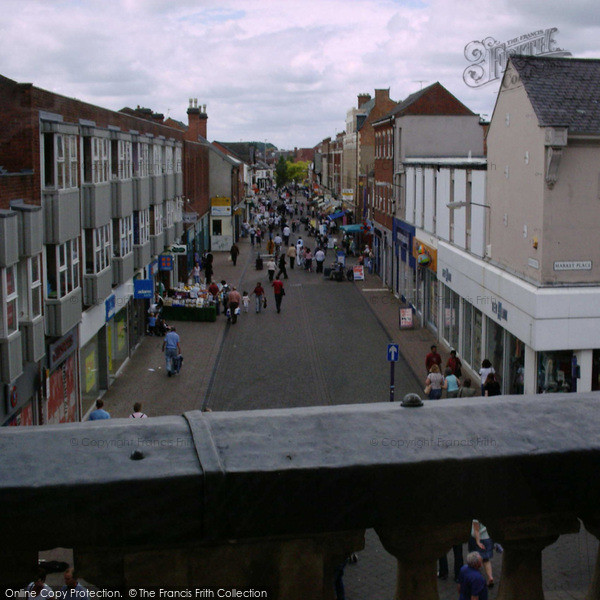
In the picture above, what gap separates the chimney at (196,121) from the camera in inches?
2926

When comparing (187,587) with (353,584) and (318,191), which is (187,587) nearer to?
(353,584)

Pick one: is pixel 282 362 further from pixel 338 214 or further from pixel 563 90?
pixel 338 214

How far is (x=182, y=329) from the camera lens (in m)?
34.3

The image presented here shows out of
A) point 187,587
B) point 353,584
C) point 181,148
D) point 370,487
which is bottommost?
point 353,584

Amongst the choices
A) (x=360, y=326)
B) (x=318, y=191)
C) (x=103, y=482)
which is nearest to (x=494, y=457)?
(x=103, y=482)

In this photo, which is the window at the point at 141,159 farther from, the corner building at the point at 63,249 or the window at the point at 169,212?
the window at the point at 169,212

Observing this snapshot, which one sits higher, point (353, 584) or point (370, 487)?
point (370, 487)

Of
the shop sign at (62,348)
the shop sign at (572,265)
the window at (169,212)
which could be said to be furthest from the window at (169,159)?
the shop sign at (572,265)

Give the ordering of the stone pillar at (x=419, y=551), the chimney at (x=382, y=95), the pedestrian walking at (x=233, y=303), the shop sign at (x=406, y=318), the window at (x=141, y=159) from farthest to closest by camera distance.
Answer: the chimney at (x=382, y=95) < the pedestrian walking at (x=233, y=303) < the shop sign at (x=406, y=318) < the window at (x=141, y=159) < the stone pillar at (x=419, y=551)

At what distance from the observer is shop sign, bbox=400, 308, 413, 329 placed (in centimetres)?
3247

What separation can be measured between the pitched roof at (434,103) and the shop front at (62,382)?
97.6ft

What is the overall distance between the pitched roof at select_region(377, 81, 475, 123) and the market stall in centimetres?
1620

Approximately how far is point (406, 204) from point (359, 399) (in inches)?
762

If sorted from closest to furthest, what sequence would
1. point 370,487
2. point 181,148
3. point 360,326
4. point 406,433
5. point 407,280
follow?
point 370,487 < point 406,433 < point 360,326 < point 407,280 < point 181,148
